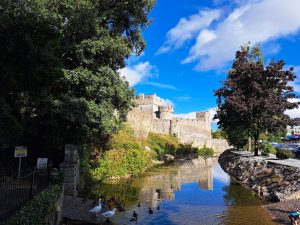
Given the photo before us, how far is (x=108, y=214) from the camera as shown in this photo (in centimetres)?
1278

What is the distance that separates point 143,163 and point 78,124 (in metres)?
14.0

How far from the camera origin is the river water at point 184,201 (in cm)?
1417

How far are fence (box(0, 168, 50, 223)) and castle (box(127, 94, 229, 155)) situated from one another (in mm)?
33427

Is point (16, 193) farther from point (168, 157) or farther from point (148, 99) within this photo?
point (148, 99)

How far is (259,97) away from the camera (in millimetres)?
29922

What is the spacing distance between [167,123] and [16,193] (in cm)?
5453

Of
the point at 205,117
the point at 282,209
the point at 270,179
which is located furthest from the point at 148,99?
the point at 282,209

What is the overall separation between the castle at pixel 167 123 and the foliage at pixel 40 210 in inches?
1275

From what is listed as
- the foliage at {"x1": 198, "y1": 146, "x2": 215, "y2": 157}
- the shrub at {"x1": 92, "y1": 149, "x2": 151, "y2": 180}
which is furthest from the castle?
the shrub at {"x1": 92, "y1": 149, "x2": 151, "y2": 180}

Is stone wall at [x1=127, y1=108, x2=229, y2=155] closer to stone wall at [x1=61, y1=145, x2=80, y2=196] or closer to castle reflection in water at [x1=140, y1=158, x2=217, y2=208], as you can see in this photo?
castle reflection in water at [x1=140, y1=158, x2=217, y2=208]

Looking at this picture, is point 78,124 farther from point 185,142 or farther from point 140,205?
point 185,142

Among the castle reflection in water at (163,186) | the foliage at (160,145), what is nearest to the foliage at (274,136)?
the castle reflection in water at (163,186)

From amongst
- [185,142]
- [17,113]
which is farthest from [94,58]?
[185,142]

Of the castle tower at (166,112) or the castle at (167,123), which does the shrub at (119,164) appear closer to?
the castle at (167,123)
